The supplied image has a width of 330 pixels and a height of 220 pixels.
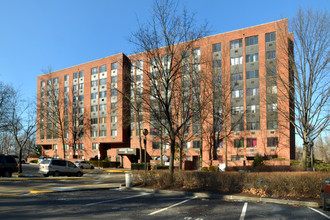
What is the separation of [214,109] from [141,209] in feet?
90.7

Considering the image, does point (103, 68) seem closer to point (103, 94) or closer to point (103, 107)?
point (103, 94)

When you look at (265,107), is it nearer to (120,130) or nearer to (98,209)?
(120,130)

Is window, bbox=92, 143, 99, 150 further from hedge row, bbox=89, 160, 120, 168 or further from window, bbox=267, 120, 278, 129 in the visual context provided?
window, bbox=267, 120, 278, 129

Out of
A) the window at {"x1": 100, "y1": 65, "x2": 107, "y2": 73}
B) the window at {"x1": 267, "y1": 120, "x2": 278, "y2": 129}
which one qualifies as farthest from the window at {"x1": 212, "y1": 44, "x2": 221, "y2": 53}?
the window at {"x1": 100, "y1": 65, "x2": 107, "y2": 73}

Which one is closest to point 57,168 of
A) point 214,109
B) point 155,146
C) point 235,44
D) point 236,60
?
point 214,109

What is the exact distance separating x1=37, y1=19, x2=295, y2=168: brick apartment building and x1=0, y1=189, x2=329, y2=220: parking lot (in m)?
18.5

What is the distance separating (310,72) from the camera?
2517 cm

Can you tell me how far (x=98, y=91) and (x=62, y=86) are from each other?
40.2ft

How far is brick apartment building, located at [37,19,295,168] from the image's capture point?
39716 millimetres

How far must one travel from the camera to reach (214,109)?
3691 cm

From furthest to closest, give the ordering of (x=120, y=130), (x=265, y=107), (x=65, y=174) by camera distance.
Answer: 1. (x=120, y=130)
2. (x=265, y=107)
3. (x=65, y=174)

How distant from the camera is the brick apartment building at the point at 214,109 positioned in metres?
39.7

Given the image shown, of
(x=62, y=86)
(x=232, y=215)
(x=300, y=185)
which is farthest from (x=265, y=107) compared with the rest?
(x=62, y=86)

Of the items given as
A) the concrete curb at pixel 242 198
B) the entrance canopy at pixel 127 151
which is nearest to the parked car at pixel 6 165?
the concrete curb at pixel 242 198
